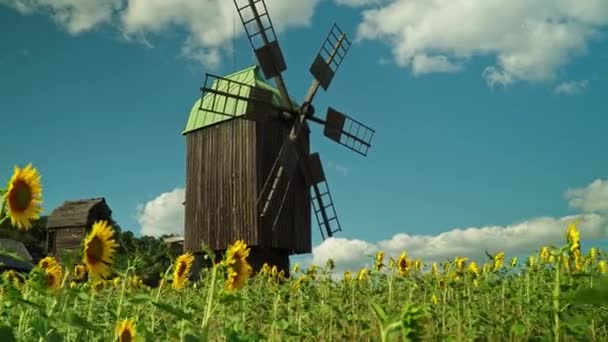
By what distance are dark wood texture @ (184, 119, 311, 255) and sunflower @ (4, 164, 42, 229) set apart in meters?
15.0

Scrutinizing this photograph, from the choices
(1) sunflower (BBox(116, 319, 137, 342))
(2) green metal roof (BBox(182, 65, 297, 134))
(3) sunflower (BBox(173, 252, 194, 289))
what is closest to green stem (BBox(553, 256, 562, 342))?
A: (3) sunflower (BBox(173, 252, 194, 289))

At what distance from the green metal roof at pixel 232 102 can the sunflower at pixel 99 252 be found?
600 inches

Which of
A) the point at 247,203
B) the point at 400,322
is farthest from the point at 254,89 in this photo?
the point at 400,322

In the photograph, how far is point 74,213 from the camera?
899 inches

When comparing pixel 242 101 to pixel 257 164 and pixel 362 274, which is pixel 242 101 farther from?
pixel 362 274

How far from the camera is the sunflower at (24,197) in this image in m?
2.80

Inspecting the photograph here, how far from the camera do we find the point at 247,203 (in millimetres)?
18234

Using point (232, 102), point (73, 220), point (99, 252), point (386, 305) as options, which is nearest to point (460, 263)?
point (386, 305)

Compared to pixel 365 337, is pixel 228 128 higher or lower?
higher

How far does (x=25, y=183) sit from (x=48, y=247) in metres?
23.1

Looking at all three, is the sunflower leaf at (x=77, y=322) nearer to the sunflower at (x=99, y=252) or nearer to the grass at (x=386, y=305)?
the grass at (x=386, y=305)

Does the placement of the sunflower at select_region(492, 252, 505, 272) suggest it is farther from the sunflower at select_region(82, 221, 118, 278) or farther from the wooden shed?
the wooden shed

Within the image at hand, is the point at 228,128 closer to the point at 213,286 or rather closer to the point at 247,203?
the point at 247,203

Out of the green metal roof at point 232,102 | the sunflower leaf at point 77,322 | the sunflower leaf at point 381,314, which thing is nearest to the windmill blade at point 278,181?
the green metal roof at point 232,102
